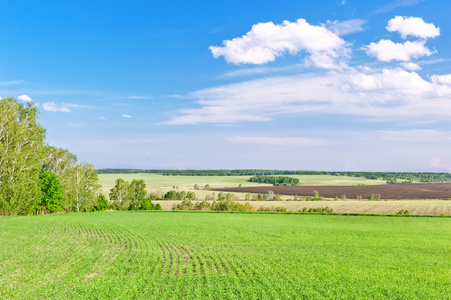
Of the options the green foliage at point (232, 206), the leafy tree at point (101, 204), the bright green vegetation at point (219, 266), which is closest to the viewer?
the bright green vegetation at point (219, 266)

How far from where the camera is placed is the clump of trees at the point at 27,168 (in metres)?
59.7

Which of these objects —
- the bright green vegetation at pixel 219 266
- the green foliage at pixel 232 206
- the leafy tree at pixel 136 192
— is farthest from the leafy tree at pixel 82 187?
the bright green vegetation at pixel 219 266

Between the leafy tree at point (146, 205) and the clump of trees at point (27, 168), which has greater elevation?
the clump of trees at point (27, 168)

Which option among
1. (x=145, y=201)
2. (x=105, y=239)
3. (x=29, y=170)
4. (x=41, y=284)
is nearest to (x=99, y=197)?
(x=145, y=201)

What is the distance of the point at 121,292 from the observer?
55.6ft

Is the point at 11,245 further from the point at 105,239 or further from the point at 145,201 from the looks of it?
the point at 145,201

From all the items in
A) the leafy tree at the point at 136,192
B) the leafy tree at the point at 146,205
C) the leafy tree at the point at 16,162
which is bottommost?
the leafy tree at the point at 146,205

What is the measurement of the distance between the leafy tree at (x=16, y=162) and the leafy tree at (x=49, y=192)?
527 cm

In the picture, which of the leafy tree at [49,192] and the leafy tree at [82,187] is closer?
the leafy tree at [49,192]

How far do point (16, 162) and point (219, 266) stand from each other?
5445 cm

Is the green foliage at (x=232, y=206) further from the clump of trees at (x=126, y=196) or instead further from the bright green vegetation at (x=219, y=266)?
the bright green vegetation at (x=219, y=266)

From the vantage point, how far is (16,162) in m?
60.2

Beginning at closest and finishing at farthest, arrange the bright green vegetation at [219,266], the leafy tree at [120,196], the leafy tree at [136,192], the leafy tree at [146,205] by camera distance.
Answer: the bright green vegetation at [219,266] → the leafy tree at [146,205] → the leafy tree at [120,196] → the leafy tree at [136,192]

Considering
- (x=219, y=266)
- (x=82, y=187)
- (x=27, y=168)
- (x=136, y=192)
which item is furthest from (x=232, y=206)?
(x=219, y=266)
